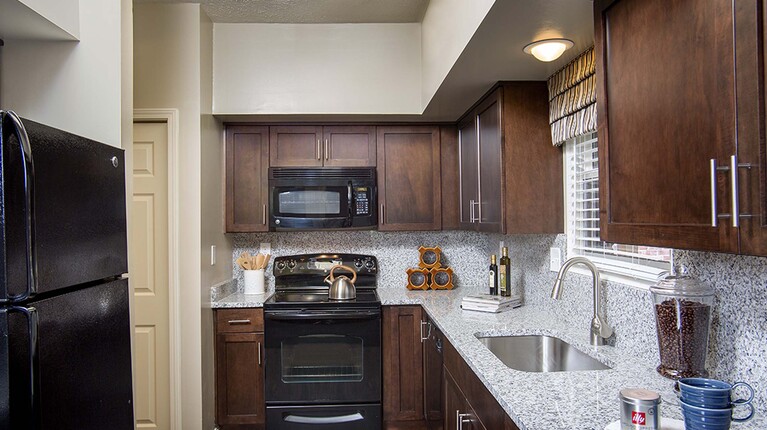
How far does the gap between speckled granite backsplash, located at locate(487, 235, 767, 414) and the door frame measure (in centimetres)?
215

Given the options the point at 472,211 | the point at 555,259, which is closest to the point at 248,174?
the point at 472,211

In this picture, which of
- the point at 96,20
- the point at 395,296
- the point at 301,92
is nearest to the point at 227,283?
the point at 395,296

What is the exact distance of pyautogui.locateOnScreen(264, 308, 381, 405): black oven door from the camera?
10.2 ft

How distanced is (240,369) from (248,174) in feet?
4.11

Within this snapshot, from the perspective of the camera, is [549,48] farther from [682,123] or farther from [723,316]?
[723,316]

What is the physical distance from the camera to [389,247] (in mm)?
3773

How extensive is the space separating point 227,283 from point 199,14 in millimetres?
1673

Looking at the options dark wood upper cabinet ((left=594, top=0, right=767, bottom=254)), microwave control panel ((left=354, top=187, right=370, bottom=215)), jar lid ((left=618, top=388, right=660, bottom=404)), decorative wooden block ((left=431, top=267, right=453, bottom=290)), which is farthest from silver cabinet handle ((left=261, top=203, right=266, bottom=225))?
jar lid ((left=618, top=388, right=660, bottom=404))

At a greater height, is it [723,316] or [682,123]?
[682,123]

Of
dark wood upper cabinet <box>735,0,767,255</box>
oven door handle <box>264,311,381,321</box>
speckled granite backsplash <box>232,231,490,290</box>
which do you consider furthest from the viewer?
speckled granite backsplash <box>232,231,490,290</box>

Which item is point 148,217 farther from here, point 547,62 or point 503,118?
point 547,62

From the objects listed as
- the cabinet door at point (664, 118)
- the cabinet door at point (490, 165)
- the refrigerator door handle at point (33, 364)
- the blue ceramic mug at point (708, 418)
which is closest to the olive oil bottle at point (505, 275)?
the cabinet door at point (490, 165)

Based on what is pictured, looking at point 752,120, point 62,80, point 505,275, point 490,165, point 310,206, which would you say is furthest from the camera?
point 310,206

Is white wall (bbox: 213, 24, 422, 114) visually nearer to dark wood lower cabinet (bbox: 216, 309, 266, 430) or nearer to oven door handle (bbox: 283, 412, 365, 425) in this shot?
dark wood lower cabinet (bbox: 216, 309, 266, 430)
